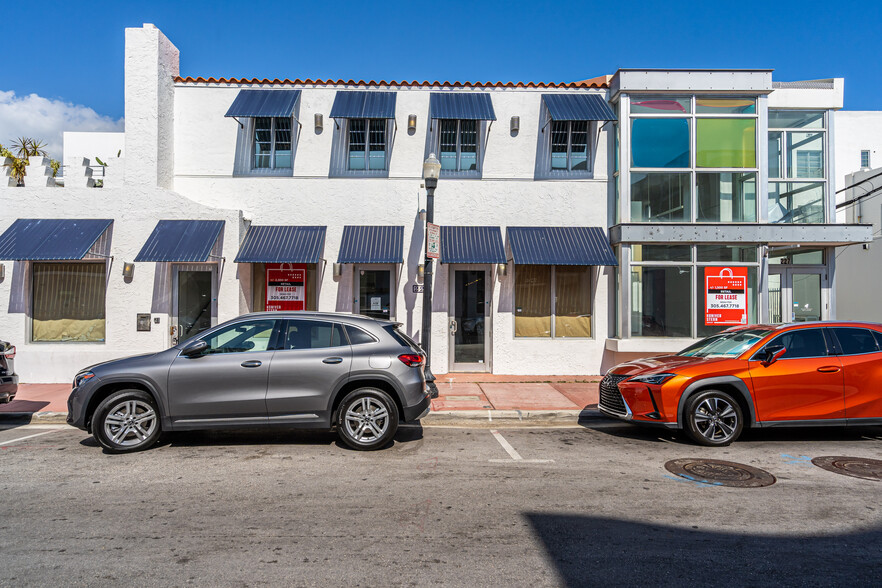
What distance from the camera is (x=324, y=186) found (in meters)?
12.0

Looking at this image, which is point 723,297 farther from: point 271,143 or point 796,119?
point 271,143

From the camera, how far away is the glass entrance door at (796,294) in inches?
491

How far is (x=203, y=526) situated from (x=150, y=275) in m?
8.46

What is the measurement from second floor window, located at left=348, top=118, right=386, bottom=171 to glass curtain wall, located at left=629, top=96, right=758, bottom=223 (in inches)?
221

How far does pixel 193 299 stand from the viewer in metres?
11.6

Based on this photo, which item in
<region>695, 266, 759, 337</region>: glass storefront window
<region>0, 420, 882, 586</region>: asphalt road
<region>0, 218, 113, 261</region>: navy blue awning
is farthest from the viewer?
<region>695, 266, 759, 337</region>: glass storefront window

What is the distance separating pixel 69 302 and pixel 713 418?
488 inches

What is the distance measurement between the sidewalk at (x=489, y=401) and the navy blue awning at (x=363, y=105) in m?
5.94

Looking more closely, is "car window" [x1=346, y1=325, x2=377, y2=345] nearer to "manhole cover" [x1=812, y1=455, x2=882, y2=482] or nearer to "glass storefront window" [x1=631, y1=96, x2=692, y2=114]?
"manhole cover" [x1=812, y1=455, x2=882, y2=482]

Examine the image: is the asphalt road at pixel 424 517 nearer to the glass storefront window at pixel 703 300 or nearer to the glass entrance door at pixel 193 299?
the glass entrance door at pixel 193 299

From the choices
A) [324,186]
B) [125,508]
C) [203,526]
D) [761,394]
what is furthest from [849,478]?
[324,186]

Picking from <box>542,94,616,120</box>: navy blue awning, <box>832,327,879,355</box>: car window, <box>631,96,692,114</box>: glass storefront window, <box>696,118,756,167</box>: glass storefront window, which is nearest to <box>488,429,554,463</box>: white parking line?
<box>832,327,879,355</box>: car window

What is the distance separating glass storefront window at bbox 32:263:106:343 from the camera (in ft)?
37.2

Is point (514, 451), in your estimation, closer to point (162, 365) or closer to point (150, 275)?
point (162, 365)
